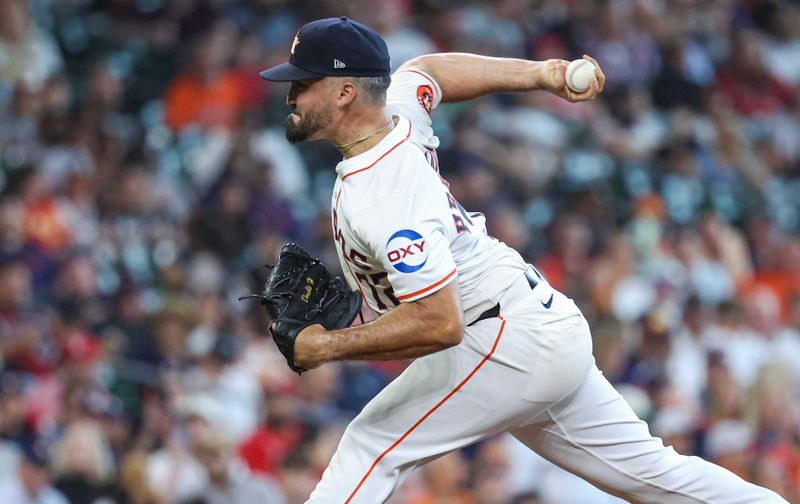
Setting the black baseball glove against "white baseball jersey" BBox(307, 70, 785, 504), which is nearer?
the black baseball glove

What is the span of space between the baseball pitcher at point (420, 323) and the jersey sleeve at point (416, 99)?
0.01 meters

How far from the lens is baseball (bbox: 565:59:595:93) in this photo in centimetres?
427

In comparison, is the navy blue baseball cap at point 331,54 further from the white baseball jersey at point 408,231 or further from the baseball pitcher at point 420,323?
the white baseball jersey at point 408,231

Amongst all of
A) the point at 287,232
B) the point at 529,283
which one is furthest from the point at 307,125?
the point at 287,232

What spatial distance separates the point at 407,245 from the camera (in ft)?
12.2

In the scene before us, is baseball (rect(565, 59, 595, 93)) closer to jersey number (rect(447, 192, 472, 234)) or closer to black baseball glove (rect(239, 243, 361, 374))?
jersey number (rect(447, 192, 472, 234))

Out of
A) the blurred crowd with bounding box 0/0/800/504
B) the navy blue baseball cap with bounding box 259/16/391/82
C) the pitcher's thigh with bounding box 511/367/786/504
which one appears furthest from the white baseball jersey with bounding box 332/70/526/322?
the blurred crowd with bounding box 0/0/800/504

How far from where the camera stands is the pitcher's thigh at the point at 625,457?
409 cm

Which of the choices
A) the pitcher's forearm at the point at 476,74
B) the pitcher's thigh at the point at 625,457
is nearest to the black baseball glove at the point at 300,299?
the pitcher's thigh at the point at 625,457

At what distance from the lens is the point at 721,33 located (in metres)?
13.9

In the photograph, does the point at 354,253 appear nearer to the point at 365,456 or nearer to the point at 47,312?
the point at 365,456

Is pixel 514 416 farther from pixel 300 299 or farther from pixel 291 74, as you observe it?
pixel 291 74

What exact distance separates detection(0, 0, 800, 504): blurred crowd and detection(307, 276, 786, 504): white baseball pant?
3.03 m

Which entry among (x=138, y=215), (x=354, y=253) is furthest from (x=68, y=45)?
(x=354, y=253)
